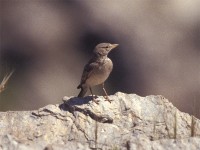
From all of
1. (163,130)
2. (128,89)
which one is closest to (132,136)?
(163,130)

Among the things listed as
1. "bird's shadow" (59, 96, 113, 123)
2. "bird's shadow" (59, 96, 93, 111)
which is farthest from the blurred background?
"bird's shadow" (59, 96, 113, 123)

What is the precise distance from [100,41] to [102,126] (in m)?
4.66

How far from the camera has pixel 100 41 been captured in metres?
10.7

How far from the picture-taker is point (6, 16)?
11.3 meters

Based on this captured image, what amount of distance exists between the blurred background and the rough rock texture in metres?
3.44

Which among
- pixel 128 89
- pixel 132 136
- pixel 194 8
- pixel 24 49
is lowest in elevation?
pixel 132 136

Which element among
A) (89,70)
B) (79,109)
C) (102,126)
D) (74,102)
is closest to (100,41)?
(89,70)

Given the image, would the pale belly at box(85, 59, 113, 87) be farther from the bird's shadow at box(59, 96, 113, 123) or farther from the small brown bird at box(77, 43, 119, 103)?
the bird's shadow at box(59, 96, 113, 123)

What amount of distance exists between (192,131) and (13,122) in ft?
4.86

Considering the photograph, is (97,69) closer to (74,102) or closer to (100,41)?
(74,102)

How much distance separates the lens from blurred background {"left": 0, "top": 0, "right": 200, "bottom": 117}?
10.4 m

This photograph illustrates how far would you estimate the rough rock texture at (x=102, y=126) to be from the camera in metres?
5.46

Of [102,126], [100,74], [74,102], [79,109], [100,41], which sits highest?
[100,41]

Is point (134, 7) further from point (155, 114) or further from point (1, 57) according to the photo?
point (155, 114)
